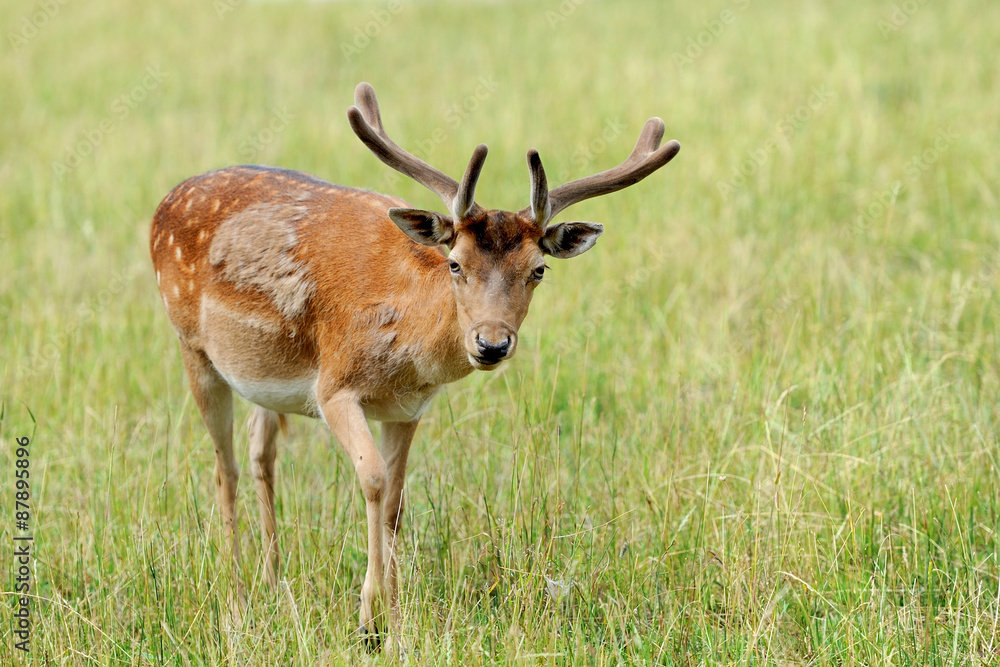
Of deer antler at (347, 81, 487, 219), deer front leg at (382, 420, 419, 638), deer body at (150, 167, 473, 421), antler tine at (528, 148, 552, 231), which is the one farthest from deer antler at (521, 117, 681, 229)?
deer front leg at (382, 420, 419, 638)

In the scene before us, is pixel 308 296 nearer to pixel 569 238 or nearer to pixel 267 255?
pixel 267 255

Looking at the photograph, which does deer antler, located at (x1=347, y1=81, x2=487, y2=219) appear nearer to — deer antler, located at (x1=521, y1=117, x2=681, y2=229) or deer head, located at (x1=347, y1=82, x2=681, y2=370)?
deer head, located at (x1=347, y1=82, x2=681, y2=370)

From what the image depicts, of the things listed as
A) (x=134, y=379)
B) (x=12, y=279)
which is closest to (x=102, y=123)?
(x=12, y=279)

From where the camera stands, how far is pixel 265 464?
4898mm

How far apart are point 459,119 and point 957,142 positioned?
15.1ft

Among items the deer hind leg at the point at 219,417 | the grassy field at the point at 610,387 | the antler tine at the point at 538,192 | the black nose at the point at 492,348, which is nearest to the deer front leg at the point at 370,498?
the grassy field at the point at 610,387

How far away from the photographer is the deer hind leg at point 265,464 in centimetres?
464

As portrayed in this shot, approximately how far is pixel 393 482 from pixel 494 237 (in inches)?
48.0

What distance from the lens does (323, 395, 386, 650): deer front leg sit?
399cm

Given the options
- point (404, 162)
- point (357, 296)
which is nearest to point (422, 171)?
point (404, 162)

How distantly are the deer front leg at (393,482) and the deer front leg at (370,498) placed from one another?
19cm

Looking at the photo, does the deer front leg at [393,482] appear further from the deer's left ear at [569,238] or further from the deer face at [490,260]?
the deer's left ear at [569,238]

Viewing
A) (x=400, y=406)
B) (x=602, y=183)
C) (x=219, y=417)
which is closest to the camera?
(x=602, y=183)

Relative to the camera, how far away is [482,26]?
55.3ft
